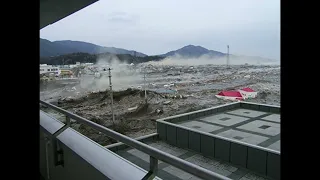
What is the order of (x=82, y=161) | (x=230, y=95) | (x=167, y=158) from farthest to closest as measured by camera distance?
(x=230, y=95)
(x=82, y=161)
(x=167, y=158)

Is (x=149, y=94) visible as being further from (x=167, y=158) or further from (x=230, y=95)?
(x=167, y=158)

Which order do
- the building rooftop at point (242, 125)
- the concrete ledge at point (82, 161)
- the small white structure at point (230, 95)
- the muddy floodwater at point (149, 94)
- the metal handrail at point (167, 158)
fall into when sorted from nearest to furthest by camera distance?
the metal handrail at point (167, 158), the concrete ledge at point (82, 161), the building rooftop at point (242, 125), the muddy floodwater at point (149, 94), the small white structure at point (230, 95)

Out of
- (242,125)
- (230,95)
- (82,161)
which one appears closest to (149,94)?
(230,95)

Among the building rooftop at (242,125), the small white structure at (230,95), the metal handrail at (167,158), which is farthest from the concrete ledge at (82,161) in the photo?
the small white structure at (230,95)

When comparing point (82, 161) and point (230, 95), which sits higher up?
point (82, 161)

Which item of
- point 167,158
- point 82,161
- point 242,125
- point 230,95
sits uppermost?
point 167,158

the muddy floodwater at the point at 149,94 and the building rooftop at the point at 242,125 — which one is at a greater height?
the muddy floodwater at the point at 149,94

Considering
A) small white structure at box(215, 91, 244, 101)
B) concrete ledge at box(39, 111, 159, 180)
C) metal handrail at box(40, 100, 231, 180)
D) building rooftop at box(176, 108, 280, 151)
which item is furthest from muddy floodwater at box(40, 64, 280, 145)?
metal handrail at box(40, 100, 231, 180)

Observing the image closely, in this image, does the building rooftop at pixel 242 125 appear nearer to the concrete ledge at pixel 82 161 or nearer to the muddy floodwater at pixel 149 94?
the muddy floodwater at pixel 149 94

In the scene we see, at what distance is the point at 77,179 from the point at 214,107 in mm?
6819

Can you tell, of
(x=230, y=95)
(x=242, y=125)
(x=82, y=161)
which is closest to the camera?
(x=82, y=161)
